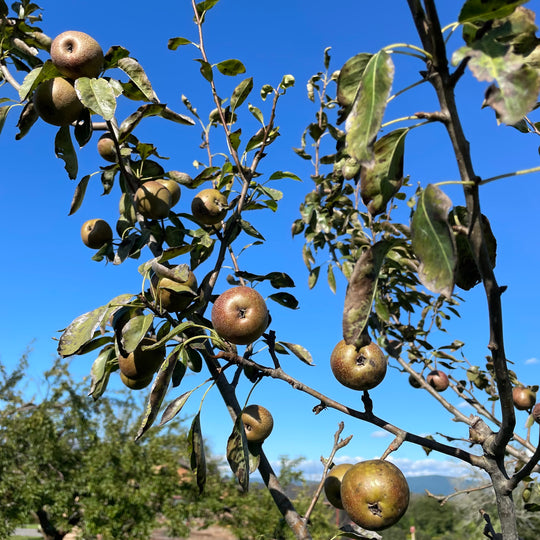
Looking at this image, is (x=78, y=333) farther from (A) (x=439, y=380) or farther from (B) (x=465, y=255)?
(A) (x=439, y=380)

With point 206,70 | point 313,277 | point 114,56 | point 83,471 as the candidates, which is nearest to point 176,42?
point 206,70

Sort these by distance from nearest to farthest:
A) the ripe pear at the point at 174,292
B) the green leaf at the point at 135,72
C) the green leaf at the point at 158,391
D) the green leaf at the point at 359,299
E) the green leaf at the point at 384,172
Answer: the green leaf at the point at 359,299 → the green leaf at the point at 384,172 → the green leaf at the point at 158,391 → the ripe pear at the point at 174,292 → the green leaf at the point at 135,72

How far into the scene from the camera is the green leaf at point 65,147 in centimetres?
164

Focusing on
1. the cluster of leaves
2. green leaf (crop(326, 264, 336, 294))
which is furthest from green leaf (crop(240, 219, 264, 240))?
green leaf (crop(326, 264, 336, 294))

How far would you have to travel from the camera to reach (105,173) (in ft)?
6.18

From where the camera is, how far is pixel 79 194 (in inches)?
72.5

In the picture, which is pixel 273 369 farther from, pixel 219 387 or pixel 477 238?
pixel 477 238

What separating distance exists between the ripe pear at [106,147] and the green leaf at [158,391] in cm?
87

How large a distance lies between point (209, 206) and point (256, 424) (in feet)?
2.69

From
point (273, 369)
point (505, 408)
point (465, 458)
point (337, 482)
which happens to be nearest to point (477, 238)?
point (505, 408)

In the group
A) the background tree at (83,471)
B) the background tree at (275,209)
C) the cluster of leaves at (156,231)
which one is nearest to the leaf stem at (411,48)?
the background tree at (275,209)

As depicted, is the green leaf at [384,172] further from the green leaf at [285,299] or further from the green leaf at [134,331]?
the green leaf at [285,299]

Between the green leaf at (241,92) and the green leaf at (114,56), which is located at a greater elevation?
the green leaf at (241,92)

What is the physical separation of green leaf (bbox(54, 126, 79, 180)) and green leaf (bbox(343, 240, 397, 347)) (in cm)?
122
